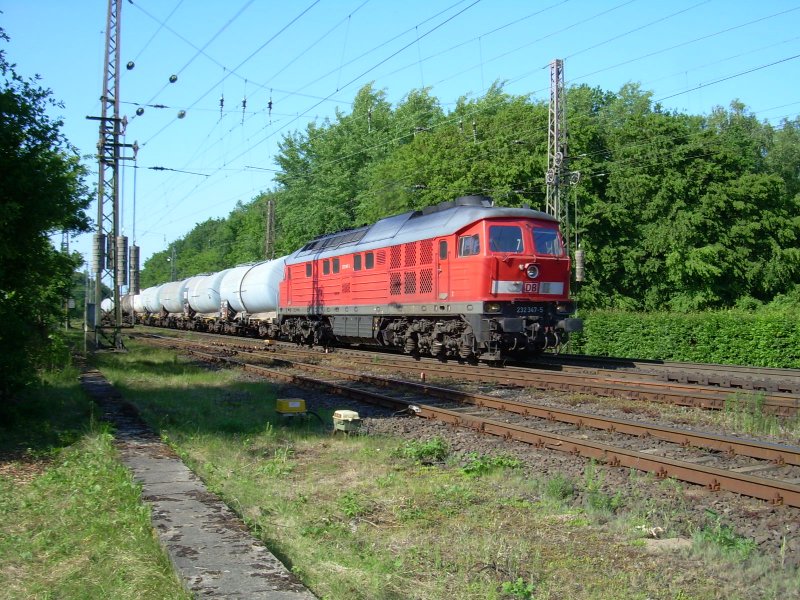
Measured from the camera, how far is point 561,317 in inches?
684

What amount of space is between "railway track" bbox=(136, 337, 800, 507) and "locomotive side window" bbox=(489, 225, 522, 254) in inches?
167

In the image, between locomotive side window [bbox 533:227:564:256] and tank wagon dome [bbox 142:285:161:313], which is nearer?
locomotive side window [bbox 533:227:564:256]

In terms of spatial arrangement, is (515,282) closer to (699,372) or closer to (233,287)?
(699,372)

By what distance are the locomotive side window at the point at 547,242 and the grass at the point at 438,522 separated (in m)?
8.98

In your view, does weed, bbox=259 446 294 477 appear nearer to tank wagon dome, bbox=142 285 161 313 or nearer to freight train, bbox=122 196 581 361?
freight train, bbox=122 196 581 361

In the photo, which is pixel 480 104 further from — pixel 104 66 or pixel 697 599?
pixel 697 599

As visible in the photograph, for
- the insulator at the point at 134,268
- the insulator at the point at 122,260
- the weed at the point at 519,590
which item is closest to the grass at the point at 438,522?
the weed at the point at 519,590

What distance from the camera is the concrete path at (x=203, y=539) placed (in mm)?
4211

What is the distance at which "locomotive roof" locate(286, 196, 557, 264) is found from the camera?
56.5 ft

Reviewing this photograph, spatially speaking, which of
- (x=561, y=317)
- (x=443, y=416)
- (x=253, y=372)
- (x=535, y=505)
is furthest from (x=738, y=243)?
(x=535, y=505)

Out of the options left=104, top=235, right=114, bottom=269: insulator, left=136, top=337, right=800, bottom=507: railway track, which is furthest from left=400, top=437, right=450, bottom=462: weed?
left=104, top=235, right=114, bottom=269: insulator

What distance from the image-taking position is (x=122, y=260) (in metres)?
23.9

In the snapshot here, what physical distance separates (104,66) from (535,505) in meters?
23.5

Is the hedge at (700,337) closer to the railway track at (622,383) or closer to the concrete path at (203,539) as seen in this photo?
the railway track at (622,383)
